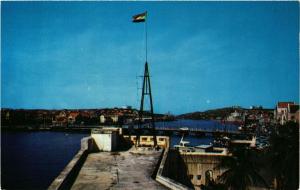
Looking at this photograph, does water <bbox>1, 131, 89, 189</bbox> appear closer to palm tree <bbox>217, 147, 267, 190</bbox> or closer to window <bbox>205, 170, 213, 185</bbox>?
window <bbox>205, 170, 213, 185</bbox>

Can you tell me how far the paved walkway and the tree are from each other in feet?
35.1

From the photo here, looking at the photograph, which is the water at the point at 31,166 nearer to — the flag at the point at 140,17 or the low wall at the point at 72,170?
the low wall at the point at 72,170

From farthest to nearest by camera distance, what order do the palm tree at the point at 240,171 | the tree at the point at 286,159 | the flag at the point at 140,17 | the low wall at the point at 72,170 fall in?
1. the palm tree at the point at 240,171
2. the flag at the point at 140,17
3. the tree at the point at 286,159
4. the low wall at the point at 72,170

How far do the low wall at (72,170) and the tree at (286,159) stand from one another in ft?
49.2

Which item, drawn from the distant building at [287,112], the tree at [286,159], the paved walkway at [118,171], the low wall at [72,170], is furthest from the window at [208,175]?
the distant building at [287,112]

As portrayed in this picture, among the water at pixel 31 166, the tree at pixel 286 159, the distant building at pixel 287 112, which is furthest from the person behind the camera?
the distant building at pixel 287 112

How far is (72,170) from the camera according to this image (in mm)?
16156

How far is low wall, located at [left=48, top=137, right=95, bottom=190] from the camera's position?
13.7 meters

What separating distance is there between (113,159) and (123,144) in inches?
252

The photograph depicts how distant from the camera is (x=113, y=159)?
67.8 ft

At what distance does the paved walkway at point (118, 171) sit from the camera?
49.1 ft

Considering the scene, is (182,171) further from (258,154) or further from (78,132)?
(78,132)

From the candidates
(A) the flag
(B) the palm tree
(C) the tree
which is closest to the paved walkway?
(B) the palm tree

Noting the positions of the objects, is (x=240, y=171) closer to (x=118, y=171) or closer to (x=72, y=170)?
(x=118, y=171)
